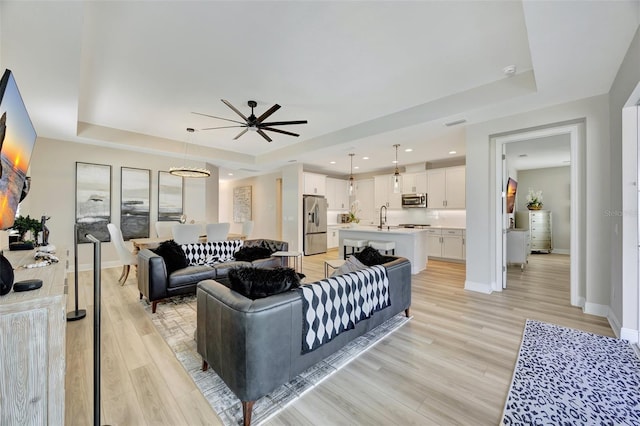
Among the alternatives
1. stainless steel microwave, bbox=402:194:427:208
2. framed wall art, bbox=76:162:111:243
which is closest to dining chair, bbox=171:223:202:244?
framed wall art, bbox=76:162:111:243

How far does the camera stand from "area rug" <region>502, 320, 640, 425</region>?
158 centimetres

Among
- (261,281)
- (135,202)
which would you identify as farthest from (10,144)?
(135,202)

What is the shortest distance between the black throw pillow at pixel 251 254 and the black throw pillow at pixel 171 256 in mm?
857

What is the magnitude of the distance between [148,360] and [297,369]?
1389 millimetres

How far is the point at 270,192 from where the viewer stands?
8977 millimetres

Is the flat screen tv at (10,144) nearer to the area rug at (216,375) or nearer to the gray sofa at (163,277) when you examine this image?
the area rug at (216,375)

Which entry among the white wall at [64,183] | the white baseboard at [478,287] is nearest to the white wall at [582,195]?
the white baseboard at [478,287]

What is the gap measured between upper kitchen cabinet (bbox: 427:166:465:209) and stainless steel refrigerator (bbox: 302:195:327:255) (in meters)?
3.11

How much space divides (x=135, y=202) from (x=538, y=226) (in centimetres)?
1087

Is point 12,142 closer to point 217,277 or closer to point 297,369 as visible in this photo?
point 297,369

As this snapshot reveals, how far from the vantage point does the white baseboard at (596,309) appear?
3031 mm

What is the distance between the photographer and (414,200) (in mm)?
7363

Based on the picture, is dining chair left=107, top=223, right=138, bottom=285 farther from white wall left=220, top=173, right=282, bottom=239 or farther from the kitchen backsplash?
the kitchen backsplash

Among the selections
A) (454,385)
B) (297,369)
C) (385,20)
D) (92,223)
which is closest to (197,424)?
(297,369)
